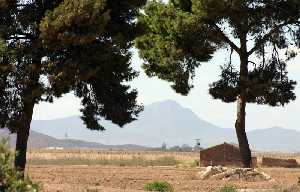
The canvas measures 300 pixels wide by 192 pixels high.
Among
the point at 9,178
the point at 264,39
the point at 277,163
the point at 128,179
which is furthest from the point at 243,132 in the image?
the point at 9,178

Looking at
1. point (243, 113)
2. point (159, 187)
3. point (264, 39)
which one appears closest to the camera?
point (159, 187)

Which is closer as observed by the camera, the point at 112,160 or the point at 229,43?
the point at 229,43

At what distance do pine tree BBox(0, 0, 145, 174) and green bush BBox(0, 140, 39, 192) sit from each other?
46.9ft

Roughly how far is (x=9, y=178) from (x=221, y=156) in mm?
44086

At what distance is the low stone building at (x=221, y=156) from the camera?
171 ft

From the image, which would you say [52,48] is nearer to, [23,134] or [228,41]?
[23,134]

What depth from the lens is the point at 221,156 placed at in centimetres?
5234

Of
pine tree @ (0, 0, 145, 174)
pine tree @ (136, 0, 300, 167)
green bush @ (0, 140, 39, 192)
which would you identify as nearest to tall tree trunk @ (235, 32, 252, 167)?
pine tree @ (136, 0, 300, 167)

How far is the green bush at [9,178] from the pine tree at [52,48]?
14.3 m

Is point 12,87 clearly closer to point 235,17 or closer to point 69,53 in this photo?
point 69,53

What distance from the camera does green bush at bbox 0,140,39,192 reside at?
901cm

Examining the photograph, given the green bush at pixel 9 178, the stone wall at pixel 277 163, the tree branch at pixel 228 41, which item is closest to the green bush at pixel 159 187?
the green bush at pixel 9 178

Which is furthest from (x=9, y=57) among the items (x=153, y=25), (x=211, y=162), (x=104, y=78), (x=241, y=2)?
(x=211, y=162)

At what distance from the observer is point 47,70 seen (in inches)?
954
